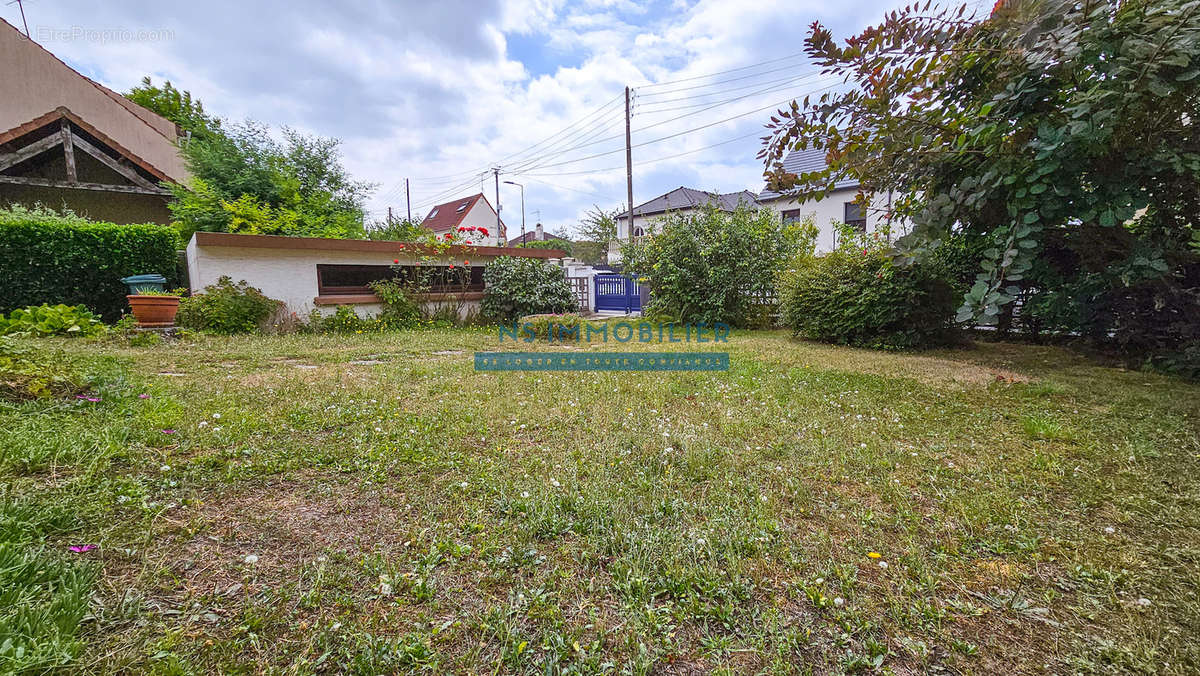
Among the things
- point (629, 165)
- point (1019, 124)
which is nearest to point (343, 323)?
point (1019, 124)

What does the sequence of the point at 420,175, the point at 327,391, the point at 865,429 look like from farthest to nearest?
the point at 420,175, the point at 327,391, the point at 865,429

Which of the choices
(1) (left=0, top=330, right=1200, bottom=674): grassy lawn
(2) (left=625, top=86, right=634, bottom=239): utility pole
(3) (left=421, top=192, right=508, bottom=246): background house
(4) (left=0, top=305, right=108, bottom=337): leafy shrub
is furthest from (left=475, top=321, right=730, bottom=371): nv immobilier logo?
(3) (left=421, top=192, right=508, bottom=246): background house

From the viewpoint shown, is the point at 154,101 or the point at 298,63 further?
the point at 154,101

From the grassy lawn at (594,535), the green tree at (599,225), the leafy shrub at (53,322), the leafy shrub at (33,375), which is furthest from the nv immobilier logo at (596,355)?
the green tree at (599,225)

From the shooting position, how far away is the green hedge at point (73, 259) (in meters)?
6.15

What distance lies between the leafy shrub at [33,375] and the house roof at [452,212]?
27.3 m

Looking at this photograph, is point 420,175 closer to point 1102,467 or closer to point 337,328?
point 337,328

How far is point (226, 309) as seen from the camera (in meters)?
6.59

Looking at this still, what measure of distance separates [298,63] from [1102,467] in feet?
40.5

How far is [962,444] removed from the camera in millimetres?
2695

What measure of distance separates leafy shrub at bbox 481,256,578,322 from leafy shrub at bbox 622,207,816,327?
2.32 m

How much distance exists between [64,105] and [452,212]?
21435 millimetres

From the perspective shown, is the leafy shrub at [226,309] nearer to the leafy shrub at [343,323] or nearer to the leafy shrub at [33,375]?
the leafy shrub at [343,323]

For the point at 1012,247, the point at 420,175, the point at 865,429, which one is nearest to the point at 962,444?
the point at 865,429
